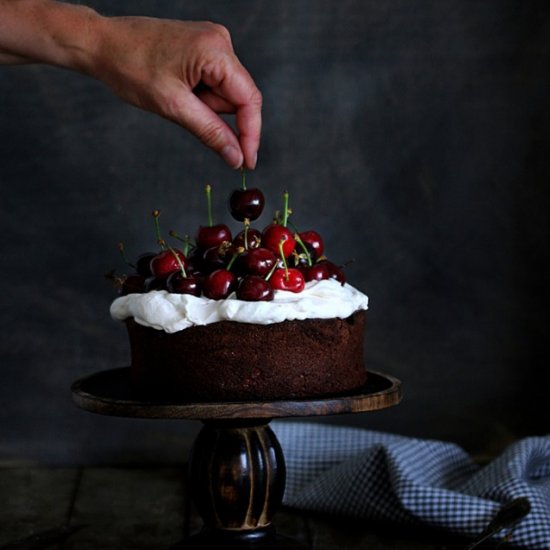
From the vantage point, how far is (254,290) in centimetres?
154

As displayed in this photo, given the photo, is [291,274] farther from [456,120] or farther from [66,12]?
[456,120]

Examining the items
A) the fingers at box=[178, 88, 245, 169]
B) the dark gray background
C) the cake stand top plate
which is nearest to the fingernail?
the fingers at box=[178, 88, 245, 169]

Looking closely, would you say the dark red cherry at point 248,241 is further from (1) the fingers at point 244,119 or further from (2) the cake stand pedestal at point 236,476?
(2) the cake stand pedestal at point 236,476

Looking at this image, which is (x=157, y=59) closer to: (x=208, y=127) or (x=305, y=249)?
(x=208, y=127)

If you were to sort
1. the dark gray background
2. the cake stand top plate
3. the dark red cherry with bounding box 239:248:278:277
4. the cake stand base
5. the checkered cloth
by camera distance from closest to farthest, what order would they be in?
the cake stand top plate → the dark red cherry with bounding box 239:248:278:277 → the cake stand base → the checkered cloth → the dark gray background

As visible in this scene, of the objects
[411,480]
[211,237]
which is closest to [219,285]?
[211,237]

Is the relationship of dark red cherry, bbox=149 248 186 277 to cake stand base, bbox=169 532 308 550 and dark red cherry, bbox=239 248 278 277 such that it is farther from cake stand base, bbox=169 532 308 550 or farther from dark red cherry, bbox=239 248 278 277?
cake stand base, bbox=169 532 308 550

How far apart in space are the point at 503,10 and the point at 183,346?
143 centimetres

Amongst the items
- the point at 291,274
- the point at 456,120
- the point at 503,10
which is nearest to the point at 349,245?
the point at 456,120

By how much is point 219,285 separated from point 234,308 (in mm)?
54

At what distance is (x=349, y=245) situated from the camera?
2.60 meters

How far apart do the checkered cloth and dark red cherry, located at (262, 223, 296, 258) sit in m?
0.61

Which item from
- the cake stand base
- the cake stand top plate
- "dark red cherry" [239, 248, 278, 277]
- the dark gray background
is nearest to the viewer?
the cake stand top plate

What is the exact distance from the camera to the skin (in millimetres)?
1562
